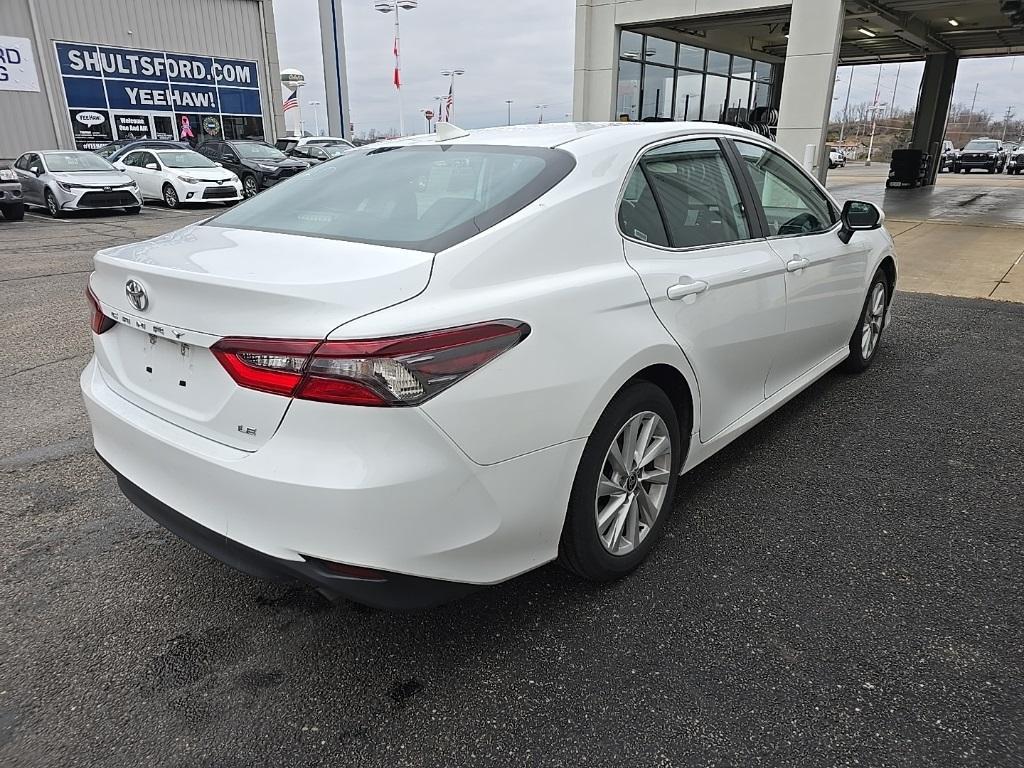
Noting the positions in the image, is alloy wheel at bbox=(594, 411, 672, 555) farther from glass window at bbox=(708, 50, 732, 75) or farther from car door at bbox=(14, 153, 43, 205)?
glass window at bbox=(708, 50, 732, 75)

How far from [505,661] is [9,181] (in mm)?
17134

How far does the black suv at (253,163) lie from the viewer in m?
19.5

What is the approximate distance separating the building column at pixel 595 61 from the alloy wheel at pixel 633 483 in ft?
51.9

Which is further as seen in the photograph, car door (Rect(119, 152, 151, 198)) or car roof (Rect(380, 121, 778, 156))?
car door (Rect(119, 152, 151, 198))

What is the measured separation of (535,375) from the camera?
2.12 meters

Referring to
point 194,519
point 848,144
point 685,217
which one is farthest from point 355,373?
point 848,144

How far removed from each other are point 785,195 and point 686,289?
152 centimetres

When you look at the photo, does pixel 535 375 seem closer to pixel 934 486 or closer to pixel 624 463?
pixel 624 463

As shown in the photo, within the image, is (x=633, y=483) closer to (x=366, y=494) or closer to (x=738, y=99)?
(x=366, y=494)

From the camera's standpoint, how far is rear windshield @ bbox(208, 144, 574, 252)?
2.39m

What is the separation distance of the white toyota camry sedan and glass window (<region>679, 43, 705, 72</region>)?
19288 millimetres

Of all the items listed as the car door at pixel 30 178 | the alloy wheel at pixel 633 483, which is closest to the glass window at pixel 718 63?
the car door at pixel 30 178

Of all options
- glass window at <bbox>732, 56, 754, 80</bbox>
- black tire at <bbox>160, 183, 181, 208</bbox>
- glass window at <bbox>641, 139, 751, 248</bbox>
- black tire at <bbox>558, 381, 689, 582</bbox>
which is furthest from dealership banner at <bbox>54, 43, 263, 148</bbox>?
black tire at <bbox>558, 381, 689, 582</bbox>

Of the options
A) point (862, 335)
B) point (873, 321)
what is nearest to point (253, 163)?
point (873, 321)
